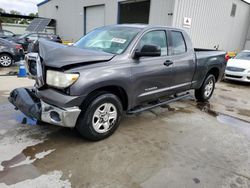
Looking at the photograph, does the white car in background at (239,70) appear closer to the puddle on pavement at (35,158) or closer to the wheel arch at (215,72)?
the wheel arch at (215,72)

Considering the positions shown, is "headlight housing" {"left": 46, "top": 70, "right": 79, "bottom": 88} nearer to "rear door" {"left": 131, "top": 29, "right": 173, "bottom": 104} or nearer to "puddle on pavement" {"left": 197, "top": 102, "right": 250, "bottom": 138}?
"rear door" {"left": 131, "top": 29, "right": 173, "bottom": 104}

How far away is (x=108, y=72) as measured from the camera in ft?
9.40

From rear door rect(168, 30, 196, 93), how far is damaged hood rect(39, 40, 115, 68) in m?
1.60

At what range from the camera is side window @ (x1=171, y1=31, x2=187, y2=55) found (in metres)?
4.09

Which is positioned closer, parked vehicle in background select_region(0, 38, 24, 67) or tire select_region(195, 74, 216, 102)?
tire select_region(195, 74, 216, 102)

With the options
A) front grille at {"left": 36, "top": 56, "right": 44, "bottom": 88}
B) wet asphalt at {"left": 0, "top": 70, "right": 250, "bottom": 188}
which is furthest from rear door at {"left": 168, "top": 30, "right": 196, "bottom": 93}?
front grille at {"left": 36, "top": 56, "right": 44, "bottom": 88}

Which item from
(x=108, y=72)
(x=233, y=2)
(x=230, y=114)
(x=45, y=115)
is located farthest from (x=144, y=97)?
(x=233, y=2)

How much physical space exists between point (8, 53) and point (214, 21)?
38.4ft

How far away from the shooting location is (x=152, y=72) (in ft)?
11.6

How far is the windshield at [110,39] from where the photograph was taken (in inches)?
130

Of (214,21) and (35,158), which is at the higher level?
(214,21)

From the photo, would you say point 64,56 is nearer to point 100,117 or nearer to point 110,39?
point 100,117

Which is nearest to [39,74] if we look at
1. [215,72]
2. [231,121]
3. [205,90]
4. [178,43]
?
[178,43]

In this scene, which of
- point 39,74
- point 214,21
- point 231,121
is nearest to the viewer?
point 39,74
